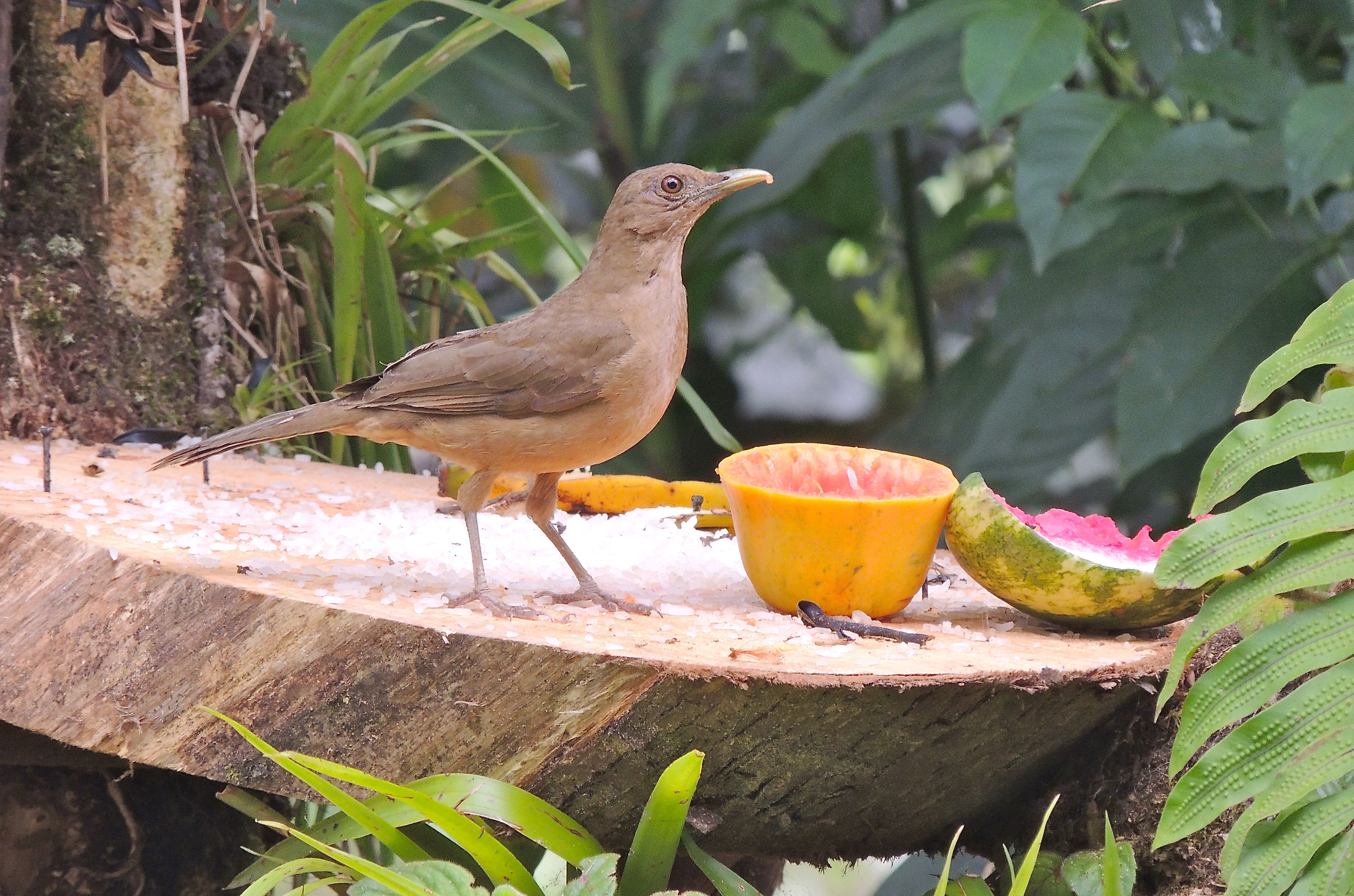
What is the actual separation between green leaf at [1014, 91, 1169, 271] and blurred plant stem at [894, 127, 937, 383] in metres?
1.67

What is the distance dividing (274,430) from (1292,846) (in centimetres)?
200

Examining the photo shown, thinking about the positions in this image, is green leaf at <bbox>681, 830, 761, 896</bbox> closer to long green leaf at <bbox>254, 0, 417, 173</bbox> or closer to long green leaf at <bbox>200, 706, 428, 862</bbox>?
long green leaf at <bbox>200, 706, 428, 862</bbox>

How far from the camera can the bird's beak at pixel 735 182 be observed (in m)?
2.77

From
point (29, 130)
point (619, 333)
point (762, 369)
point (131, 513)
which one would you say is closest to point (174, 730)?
point (131, 513)

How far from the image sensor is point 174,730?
6.95 ft

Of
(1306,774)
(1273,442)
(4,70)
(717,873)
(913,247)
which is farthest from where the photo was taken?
(913,247)

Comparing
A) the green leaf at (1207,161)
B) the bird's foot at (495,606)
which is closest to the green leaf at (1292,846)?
the bird's foot at (495,606)

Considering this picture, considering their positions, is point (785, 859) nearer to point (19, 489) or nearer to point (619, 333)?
point (619, 333)

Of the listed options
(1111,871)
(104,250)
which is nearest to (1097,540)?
(1111,871)

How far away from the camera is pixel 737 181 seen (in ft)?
9.16

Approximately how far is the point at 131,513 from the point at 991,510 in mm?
1743

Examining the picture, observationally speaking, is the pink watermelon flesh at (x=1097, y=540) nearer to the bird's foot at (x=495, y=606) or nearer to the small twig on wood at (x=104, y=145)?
the bird's foot at (x=495, y=606)

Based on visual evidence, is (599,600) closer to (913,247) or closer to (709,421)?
(709,421)

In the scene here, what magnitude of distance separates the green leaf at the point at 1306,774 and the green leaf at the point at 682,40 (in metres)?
3.13
